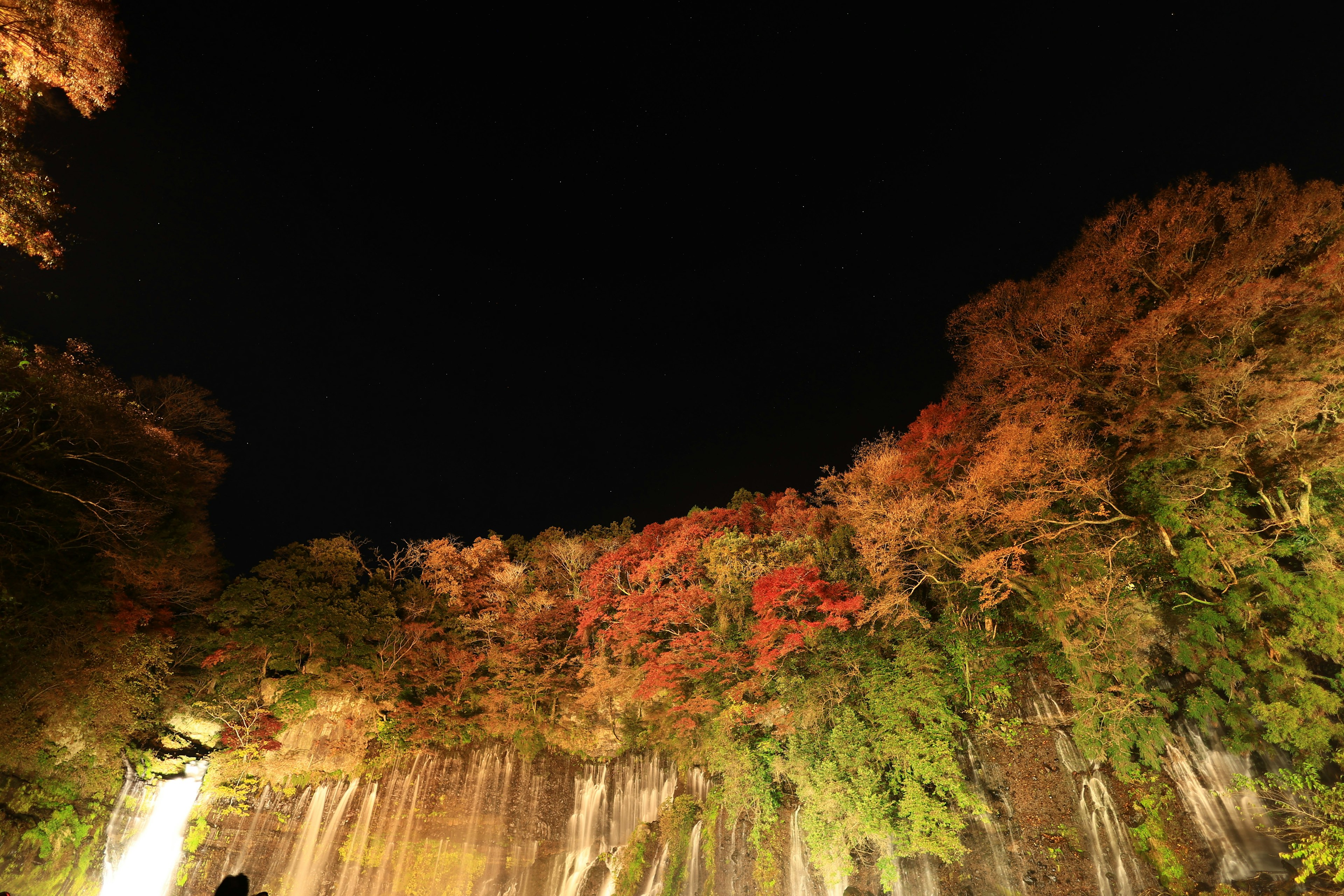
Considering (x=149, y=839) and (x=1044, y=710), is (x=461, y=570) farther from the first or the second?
(x=1044, y=710)

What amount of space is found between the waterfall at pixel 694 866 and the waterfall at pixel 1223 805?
985 cm

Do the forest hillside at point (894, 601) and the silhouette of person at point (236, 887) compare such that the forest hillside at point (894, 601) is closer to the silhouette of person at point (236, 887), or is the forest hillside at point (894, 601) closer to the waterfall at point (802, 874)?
the waterfall at point (802, 874)

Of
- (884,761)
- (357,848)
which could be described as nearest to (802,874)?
(884,761)

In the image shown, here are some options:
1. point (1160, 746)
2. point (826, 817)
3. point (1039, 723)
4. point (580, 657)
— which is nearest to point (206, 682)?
point (580, 657)

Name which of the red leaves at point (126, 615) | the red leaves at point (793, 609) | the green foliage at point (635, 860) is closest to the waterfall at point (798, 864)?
the red leaves at point (793, 609)

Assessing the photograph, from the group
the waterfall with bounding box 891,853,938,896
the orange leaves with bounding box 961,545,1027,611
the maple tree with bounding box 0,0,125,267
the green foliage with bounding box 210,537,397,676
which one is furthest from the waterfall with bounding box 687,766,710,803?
the maple tree with bounding box 0,0,125,267

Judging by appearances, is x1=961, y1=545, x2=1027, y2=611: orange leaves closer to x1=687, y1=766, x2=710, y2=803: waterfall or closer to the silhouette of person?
x1=687, y1=766, x2=710, y2=803: waterfall

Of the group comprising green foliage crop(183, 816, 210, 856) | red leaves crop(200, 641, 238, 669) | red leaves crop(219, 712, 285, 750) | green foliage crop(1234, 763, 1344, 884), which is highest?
red leaves crop(200, 641, 238, 669)

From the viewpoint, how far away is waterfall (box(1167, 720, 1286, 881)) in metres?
8.89

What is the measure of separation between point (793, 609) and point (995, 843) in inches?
221

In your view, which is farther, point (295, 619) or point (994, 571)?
point (295, 619)

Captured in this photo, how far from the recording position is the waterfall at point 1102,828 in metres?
9.50

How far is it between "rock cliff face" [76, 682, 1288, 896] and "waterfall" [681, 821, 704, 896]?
1.3 inches

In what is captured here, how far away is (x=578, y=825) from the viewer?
15305 millimetres
